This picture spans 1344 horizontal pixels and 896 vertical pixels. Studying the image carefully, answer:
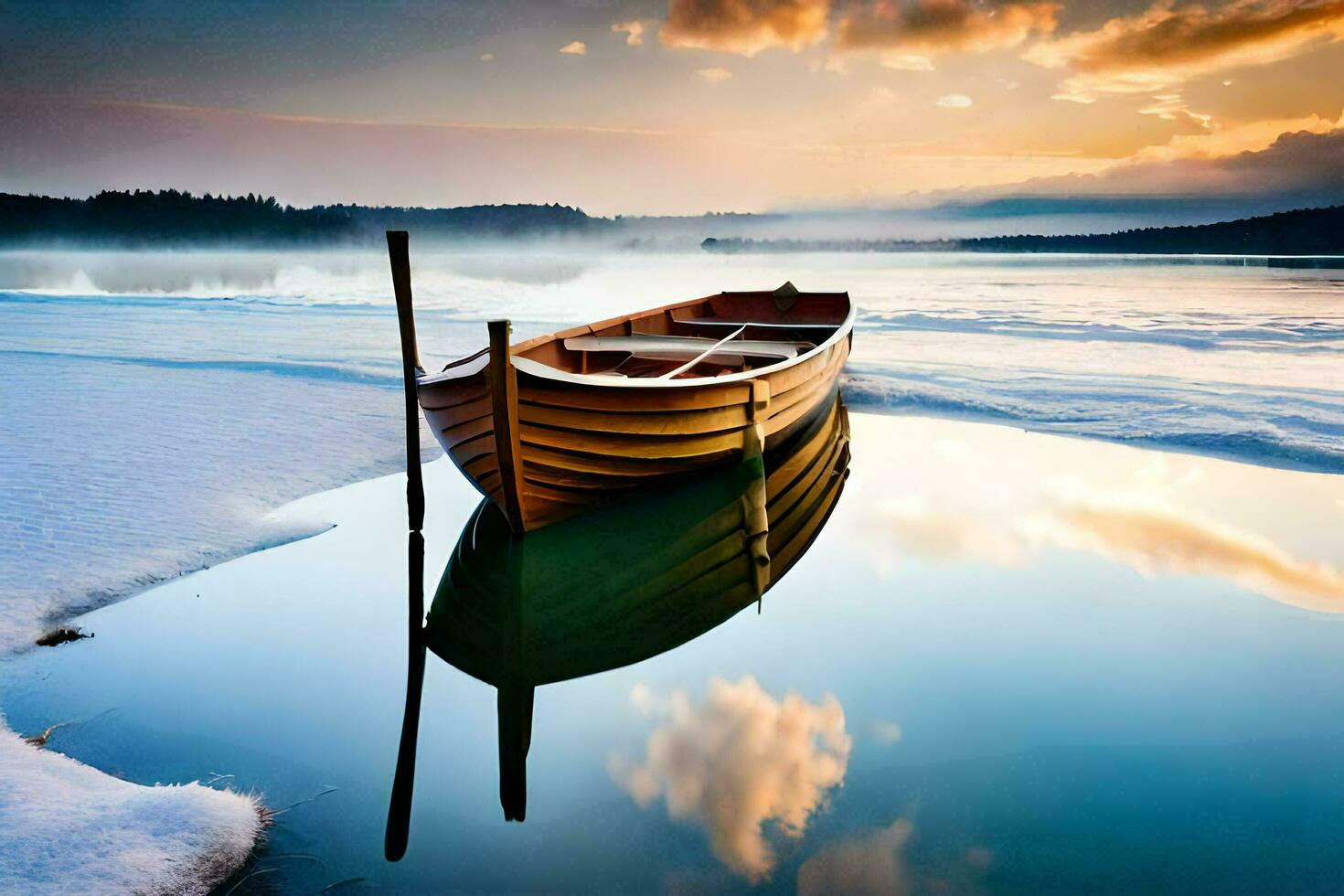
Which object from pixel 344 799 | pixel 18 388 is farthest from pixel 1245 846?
pixel 18 388

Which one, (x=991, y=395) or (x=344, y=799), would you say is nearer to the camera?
(x=344, y=799)

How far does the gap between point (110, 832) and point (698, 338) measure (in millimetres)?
7430

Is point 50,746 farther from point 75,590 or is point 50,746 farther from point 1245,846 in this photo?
point 1245,846

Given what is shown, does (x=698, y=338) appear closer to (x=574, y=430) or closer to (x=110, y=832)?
(x=574, y=430)

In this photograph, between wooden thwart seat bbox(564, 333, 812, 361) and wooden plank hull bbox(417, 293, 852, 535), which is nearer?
wooden plank hull bbox(417, 293, 852, 535)

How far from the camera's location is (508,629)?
4762 millimetres

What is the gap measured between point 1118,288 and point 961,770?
3315cm

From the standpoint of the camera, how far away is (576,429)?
5.56 m

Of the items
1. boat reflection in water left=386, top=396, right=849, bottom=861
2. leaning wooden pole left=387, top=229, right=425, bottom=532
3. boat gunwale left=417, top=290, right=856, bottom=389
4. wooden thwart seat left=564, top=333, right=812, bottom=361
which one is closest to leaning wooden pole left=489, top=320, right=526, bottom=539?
boat gunwale left=417, top=290, right=856, bottom=389

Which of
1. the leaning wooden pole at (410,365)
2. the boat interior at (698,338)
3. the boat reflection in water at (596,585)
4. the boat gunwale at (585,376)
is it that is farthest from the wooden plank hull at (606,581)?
the boat interior at (698,338)

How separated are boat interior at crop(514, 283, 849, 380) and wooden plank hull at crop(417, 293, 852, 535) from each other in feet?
1.01

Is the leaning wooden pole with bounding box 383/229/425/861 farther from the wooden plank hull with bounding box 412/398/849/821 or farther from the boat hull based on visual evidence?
the boat hull

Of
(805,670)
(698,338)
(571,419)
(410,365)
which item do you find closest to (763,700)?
(805,670)

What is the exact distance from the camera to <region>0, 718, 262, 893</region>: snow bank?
2627mm
